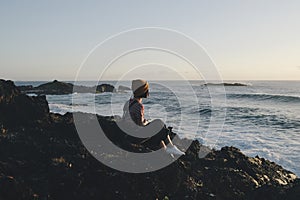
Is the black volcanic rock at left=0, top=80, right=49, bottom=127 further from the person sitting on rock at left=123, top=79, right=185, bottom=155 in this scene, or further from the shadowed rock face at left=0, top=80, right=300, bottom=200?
the person sitting on rock at left=123, top=79, right=185, bottom=155

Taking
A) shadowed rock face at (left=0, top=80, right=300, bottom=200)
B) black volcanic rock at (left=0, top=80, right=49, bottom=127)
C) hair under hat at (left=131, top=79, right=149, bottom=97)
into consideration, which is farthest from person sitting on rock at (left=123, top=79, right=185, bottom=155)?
black volcanic rock at (left=0, top=80, right=49, bottom=127)

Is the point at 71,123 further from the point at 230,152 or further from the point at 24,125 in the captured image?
the point at 230,152

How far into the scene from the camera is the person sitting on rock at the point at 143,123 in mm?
6098

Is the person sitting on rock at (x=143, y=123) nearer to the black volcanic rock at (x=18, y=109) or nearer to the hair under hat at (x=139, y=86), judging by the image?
the hair under hat at (x=139, y=86)

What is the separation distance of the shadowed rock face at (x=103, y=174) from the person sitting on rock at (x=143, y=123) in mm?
247

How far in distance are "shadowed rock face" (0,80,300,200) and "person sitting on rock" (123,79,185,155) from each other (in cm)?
25

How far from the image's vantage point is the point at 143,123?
20.3 ft

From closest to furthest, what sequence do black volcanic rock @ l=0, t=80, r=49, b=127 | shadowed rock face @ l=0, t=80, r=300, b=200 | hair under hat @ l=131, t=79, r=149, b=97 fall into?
shadowed rock face @ l=0, t=80, r=300, b=200, hair under hat @ l=131, t=79, r=149, b=97, black volcanic rock @ l=0, t=80, r=49, b=127

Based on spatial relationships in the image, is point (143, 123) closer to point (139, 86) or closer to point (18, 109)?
point (139, 86)

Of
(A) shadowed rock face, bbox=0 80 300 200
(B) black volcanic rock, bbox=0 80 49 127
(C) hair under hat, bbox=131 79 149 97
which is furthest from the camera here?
(B) black volcanic rock, bbox=0 80 49 127

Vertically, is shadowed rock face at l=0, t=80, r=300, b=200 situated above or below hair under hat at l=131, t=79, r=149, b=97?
below

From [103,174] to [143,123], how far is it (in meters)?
1.49

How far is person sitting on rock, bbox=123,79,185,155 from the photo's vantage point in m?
6.10

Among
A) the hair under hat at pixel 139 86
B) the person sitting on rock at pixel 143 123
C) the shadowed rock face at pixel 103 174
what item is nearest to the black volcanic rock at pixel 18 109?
the shadowed rock face at pixel 103 174
